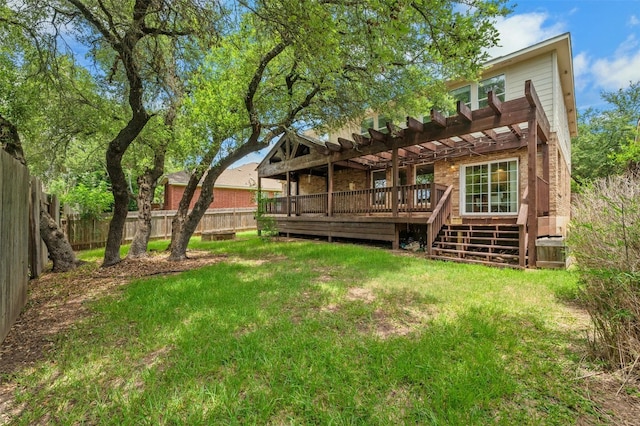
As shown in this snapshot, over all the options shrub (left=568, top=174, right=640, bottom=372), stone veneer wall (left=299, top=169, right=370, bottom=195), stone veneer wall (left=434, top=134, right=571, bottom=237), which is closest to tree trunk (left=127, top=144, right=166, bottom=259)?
stone veneer wall (left=299, top=169, right=370, bottom=195)

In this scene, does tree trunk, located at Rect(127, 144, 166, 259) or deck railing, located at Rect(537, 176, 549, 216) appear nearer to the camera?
deck railing, located at Rect(537, 176, 549, 216)

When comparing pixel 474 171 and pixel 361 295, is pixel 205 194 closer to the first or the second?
pixel 361 295

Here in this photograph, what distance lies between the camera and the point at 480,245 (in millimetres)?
7047

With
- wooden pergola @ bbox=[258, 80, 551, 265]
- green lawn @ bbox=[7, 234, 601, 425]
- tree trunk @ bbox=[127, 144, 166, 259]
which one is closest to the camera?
green lawn @ bbox=[7, 234, 601, 425]

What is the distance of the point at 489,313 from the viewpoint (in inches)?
138

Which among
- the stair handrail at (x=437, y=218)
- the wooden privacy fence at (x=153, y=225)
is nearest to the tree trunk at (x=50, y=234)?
the wooden privacy fence at (x=153, y=225)

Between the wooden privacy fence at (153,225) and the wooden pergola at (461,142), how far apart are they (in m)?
5.06

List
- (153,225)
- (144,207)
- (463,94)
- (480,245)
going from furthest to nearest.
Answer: (153,225) < (463,94) < (144,207) < (480,245)

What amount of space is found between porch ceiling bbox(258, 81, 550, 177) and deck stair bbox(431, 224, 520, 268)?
2.69m

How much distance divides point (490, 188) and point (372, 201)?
4.14m

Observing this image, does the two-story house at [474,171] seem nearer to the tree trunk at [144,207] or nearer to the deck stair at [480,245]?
the deck stair at [480,245]

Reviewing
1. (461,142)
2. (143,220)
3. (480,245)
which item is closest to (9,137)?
(143,220)

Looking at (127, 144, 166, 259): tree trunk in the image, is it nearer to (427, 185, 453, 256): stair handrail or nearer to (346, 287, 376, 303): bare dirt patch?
(346, 287, 376, 303): bare dirt patch

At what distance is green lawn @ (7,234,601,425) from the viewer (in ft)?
6.27
